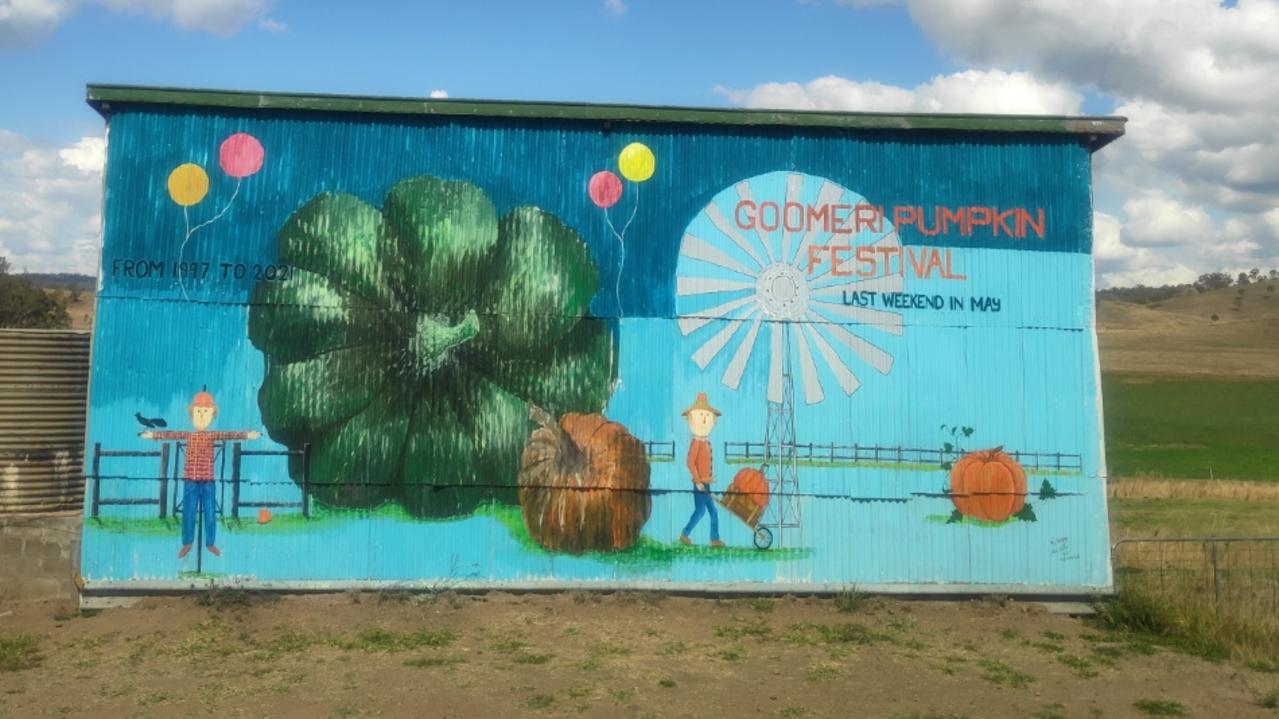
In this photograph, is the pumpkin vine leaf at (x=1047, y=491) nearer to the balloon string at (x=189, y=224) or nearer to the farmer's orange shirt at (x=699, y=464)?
the farmer's orange shirt at (x=699, y=464)

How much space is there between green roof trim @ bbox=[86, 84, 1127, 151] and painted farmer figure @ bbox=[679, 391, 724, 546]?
4.05 m

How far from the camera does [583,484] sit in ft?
41.5

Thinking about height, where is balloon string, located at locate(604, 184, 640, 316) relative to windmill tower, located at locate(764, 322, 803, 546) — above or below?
above

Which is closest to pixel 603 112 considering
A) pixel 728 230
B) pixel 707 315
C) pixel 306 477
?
pixel 728 230

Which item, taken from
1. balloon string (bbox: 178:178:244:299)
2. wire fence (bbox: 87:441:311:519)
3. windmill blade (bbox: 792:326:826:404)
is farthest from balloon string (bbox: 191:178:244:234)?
windmill blade (bbox: 792:326:826:404)

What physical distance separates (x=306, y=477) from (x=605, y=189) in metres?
5.74

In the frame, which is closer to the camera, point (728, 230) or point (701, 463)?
point (701, 463)

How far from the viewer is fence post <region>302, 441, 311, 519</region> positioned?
12.3m

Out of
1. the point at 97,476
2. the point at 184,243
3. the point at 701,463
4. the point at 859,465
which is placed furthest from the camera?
the point at 859,465

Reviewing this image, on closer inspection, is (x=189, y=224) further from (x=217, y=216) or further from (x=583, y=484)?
(x=583, y=484)

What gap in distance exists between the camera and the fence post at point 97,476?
12.1 m

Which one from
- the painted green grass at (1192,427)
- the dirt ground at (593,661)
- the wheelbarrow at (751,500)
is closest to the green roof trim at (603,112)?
the wheelbarrow at (751,500)

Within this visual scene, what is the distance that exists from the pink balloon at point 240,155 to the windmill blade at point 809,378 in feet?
26.3

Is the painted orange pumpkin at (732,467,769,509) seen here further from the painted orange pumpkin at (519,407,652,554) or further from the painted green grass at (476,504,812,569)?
Result: the painted orange pumpkin at (519,407,652,554)
